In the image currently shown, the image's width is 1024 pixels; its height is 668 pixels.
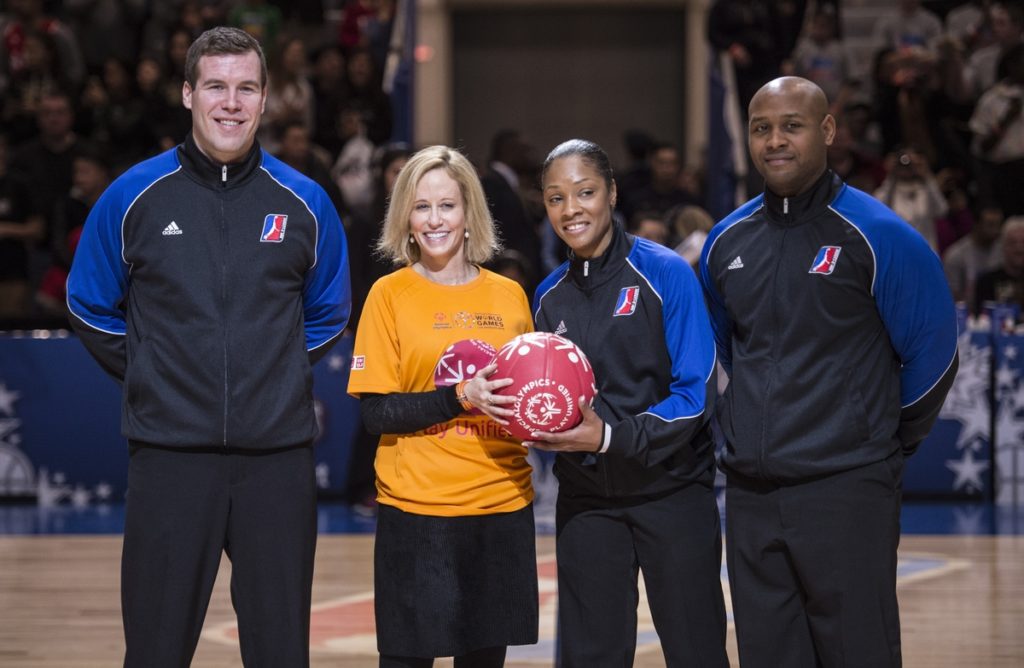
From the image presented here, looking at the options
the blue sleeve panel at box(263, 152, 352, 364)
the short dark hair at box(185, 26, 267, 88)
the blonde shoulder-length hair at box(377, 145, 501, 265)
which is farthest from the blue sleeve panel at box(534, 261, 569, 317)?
the short dark hair at box(185, 26, 267, 88)

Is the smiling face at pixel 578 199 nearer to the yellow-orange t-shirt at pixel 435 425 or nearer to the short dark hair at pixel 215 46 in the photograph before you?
the yellow-orange t-shirt at pixel 435 425

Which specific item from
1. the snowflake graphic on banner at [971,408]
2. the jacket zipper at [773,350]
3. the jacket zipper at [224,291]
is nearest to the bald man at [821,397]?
the jacket zipper at [773,350]

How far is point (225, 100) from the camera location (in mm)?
3752

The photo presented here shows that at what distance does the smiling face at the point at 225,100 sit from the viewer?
3.75m

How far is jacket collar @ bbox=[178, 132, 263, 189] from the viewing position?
3811mm

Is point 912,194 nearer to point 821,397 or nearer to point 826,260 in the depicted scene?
point 826,260

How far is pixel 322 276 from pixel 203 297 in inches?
15.1

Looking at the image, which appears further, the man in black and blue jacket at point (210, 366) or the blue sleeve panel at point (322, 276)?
the blue sleeve panel at point (322, 276)

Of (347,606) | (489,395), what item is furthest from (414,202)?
(347,606)

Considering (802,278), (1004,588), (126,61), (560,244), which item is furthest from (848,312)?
(126,61)

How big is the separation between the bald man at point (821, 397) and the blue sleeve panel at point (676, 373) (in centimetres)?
10

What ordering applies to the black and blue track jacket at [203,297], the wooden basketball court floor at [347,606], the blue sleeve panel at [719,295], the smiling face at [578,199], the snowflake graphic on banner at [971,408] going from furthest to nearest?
the snowflake graphic on banner at [971,408] < the wooden basketball court floor at [347,606] < the blue sleeve panel at [719,295] < the smiling face at [578,199] < the black and blue track jacket at [203,297]

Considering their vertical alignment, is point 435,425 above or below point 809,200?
below

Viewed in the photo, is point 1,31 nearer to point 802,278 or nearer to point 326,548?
point 326,548
